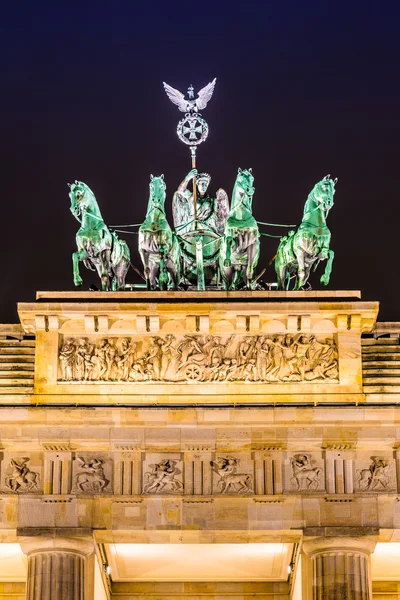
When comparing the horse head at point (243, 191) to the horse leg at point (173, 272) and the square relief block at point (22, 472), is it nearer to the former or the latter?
the horse leg at point (173, 272)

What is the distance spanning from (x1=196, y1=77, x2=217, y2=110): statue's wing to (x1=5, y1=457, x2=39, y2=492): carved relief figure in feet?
33.1

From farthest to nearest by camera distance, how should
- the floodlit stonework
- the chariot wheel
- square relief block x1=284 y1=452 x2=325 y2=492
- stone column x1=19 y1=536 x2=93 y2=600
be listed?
the chariot wheel, square relief block x1=284 y1=452 x2=325 y2=492, the floodlit stonework, stone column x1=19 y1=536 x2=93 y2=600

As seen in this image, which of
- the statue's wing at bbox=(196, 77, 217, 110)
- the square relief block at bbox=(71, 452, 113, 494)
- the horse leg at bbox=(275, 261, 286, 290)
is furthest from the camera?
the statue's wing at bbox=(196, 77, 217, 110)

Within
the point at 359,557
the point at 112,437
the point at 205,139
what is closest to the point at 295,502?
the point at 359,557

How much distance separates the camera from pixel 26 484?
106 ft

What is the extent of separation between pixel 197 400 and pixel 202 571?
172 inches

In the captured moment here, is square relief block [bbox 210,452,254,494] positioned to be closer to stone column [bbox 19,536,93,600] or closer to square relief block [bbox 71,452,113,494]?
square relief block [bbox 71,452,113,494]

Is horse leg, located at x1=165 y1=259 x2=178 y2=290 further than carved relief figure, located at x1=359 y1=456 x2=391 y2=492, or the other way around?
horse leg, located at x1=165 y1=259 x2=178 y2=290

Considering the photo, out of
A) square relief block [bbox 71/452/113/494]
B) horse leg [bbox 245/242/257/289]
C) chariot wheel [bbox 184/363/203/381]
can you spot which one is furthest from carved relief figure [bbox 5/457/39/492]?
horse leg [bbox 245/242/257/289]

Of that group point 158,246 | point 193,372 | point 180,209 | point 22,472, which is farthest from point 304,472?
point 180,209

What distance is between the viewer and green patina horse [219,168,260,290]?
3447cm

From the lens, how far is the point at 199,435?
3247 centimetres

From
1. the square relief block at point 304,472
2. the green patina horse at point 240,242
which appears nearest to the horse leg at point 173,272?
the green patina horse at point 240,242

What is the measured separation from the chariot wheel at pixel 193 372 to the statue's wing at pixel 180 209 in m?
6.07
